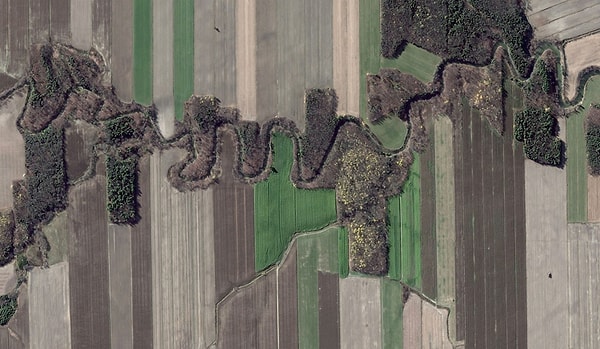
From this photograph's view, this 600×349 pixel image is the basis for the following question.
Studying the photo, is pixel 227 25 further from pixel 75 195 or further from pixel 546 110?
pixel 546 110

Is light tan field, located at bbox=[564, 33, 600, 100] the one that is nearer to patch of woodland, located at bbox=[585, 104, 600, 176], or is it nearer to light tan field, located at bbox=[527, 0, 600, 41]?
light tan field, located at bbox=[527, 0, 600, 41]


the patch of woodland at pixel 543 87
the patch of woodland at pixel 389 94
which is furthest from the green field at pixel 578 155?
the patch of woodland at pixel 389 94

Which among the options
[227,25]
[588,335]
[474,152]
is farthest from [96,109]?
[588,335]

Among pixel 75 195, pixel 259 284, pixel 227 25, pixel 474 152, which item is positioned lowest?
pixel 259 284

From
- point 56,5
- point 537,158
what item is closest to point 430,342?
point 537,158

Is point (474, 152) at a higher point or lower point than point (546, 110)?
lower

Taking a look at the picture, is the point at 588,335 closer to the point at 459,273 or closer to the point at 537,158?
the point at 459,273
